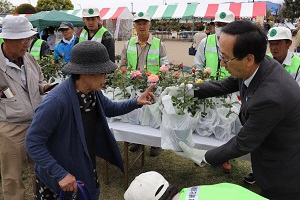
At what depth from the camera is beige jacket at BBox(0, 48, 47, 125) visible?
2186 millimetres

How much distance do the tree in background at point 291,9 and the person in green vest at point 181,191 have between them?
4283 cm

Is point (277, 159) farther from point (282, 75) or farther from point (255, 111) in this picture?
point (282, 75)

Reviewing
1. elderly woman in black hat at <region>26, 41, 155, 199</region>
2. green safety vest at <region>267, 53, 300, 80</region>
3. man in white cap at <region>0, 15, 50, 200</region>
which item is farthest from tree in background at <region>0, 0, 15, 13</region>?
elderly woman in black hat at <region>26, 41, 155, 199</region>

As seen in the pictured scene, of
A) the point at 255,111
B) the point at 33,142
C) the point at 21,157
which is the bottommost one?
the point at 21,157

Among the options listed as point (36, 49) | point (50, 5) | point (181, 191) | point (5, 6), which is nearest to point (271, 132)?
point (181, 191)

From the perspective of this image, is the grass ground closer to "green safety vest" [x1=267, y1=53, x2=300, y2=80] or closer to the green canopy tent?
"green safety vest" [x1=267, y1=53, x2=300, y2=80]

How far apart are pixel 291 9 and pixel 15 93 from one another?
43.4 m

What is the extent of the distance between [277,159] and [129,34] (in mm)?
17896

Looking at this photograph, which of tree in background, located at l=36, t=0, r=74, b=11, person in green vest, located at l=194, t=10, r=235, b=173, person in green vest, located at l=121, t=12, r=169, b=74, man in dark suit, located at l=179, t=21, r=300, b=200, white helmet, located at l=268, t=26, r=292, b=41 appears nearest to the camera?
man in dark suit, located at l=179, t=21, r=300, b=200

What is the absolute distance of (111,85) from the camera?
285 centimetres

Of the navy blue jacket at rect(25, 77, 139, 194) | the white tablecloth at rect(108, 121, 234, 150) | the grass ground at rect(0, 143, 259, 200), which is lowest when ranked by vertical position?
the grass ground at rect(0, 143, 259, 200)

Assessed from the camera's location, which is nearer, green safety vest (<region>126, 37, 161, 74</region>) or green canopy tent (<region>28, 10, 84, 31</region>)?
green safety vest (<region>126, 37, 161, 74</region>)

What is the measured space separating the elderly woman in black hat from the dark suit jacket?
791 millimetres

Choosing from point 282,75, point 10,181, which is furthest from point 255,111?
point 10,181
